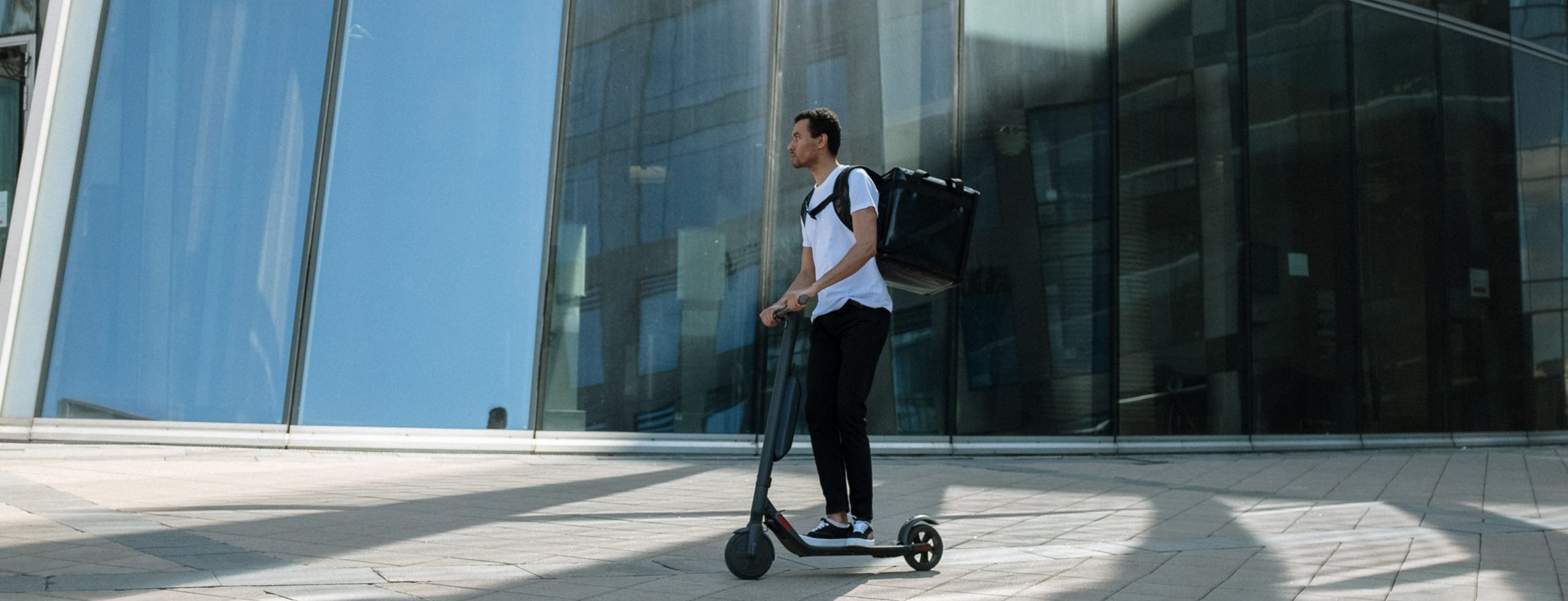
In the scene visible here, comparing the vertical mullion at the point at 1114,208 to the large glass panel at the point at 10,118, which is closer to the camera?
the large glass panel at the point at 10,118

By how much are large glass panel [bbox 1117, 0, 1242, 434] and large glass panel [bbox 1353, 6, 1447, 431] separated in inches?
84.0

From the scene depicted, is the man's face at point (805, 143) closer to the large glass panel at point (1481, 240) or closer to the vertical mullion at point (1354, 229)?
the vertical mullion at point (1354, 229)

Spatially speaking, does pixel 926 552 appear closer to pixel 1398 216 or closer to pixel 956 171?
pixel 956 171

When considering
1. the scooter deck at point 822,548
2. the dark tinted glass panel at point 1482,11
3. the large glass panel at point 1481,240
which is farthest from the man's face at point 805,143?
the dark tinted glass panel at point 1482,11

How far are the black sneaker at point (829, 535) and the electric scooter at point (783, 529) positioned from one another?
0.06 ft

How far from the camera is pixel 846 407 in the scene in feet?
15.0

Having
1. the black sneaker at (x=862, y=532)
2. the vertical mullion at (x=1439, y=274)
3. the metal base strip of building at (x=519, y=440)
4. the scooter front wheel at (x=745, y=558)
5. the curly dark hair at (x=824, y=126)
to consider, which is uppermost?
the vertical mullion at (x=1439, y=274)

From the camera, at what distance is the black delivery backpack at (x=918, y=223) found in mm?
4523

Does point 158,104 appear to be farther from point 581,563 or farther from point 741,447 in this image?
point 581,563

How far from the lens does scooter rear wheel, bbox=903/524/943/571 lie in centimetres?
457

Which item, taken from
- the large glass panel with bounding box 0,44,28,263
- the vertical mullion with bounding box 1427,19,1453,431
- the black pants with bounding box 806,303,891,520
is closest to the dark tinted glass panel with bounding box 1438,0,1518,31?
the vertical mullion with bounding box 1427,19,1453,431

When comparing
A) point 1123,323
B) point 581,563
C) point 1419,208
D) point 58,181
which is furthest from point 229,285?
point 1419,208

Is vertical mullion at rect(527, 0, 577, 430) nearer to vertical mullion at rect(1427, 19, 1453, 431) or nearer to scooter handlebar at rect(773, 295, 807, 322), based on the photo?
scooter handlebar at rect(773, 295, 807, 322)

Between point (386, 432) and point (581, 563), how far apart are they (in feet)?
17.0
